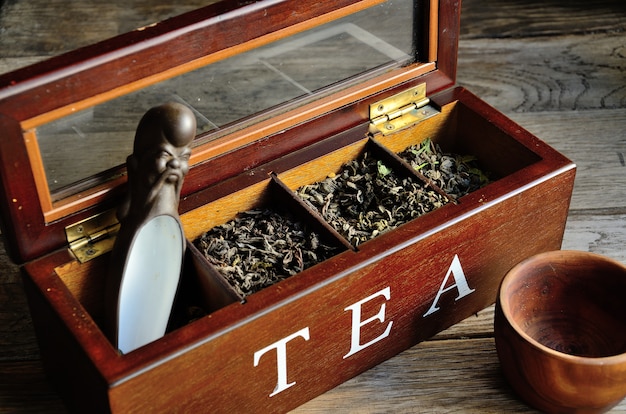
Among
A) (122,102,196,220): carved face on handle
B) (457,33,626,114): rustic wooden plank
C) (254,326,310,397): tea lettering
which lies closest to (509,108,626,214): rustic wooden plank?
(457,33,626,114): rustic wooden plank

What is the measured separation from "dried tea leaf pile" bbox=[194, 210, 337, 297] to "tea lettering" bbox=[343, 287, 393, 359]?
0.06 metres

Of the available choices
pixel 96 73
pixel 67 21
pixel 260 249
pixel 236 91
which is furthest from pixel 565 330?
pixel 67 21

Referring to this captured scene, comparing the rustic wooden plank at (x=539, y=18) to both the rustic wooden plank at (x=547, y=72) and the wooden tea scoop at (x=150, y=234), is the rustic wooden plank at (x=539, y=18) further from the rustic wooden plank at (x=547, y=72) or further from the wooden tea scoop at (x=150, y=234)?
the wooden tea scoop at (x=150, y=234)

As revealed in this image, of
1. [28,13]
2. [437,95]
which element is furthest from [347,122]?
[28,13]

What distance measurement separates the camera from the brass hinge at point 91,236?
1030 millimetres

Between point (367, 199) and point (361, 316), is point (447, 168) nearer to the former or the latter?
point (367, 199)

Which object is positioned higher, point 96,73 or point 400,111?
point 96,73

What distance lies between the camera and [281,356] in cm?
102

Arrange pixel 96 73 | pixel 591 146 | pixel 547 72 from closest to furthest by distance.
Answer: pixel 96 73, pixel 591 146, pixel 547 72

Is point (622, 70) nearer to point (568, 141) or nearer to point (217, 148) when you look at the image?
point (568, 141)

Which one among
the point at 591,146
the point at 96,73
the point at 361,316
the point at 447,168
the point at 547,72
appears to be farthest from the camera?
the point at 547,72

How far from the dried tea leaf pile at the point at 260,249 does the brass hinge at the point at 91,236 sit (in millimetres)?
109

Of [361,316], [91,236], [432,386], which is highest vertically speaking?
[91,236]

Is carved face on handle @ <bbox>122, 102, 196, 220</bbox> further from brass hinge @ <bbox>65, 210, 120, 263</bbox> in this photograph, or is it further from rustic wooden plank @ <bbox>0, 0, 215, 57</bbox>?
rustic wooden plank @ <bbox>0, 0, 215, 57</bbox>
